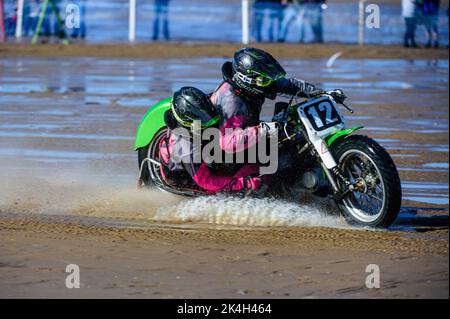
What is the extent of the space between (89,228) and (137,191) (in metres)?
1.64

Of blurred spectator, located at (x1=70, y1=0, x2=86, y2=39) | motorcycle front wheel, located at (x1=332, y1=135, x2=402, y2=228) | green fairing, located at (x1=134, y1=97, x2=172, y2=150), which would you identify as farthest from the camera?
blurred spectator, located at (x1=70, y1=0, x2=86, y2=39)

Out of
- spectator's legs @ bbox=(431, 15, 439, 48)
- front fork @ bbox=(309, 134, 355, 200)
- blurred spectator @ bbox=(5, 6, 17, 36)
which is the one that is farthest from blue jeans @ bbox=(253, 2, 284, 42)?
front fork @ bbox=(309, 134, 355, 200)

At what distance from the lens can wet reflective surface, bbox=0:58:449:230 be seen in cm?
1089

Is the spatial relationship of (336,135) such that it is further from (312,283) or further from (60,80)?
(60,80)

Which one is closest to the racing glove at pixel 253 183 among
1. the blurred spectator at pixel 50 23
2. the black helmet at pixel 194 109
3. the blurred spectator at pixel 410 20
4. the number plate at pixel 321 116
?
the black helmet at pixel 194 109

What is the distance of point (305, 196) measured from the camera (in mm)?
8773

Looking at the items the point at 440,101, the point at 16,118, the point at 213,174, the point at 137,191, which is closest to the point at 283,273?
the point at 213,174

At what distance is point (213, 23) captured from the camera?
3400 cm

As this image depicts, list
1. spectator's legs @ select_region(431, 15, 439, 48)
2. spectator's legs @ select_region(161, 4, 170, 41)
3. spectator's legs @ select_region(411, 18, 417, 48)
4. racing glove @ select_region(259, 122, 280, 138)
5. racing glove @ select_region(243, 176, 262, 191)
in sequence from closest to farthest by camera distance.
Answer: racing glove @ select_region(259, 122, 280, 138) → racing glove @ select_region(243, 176, 262, 191) → spectator's legs @ select_region(431, 15, 439, 48) → spectator's legs @ select_region(411, 18, 417, 48) → spectator's legs @ select_region(161, 4, 170, 41)

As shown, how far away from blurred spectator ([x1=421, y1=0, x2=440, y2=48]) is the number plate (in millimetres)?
18042

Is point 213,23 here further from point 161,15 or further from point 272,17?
point 272,17

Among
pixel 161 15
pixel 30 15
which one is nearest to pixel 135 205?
pixel 30 15

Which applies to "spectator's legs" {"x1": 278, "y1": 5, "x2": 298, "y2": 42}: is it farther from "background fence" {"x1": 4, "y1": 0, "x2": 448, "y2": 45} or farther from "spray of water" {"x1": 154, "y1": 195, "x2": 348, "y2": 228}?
"spray of water" {"x1": 154, "y1": 195, "x2": 348, "y2": 228}

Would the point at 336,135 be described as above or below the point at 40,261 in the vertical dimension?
above
